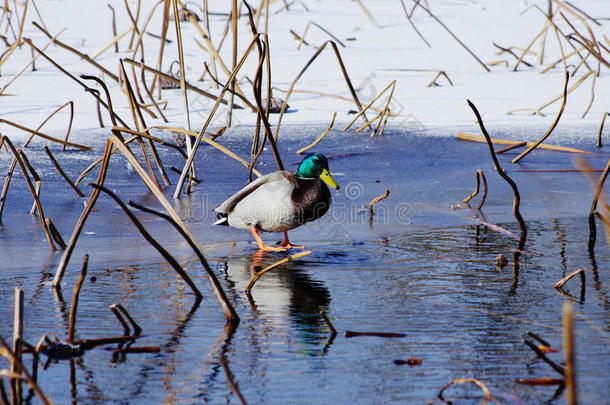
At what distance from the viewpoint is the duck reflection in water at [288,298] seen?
305cm

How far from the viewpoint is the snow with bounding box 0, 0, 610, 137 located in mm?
7155

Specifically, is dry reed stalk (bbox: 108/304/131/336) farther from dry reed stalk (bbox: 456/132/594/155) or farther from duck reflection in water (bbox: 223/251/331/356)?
dry reed stalk (bbox: 456/132/594/155)

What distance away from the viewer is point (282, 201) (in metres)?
4.42

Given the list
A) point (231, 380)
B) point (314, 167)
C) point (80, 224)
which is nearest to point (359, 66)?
point (314, 167)

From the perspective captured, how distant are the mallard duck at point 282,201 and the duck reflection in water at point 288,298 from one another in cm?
19

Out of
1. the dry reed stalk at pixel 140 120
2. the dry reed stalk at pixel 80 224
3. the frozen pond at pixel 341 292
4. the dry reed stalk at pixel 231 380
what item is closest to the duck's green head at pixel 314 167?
the frozen pond at pixel 341 292

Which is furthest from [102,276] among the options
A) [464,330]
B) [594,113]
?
[594,113]

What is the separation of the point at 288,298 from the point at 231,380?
96 cm

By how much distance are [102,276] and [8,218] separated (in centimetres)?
129

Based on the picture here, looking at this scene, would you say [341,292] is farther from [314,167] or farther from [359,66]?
[359,66]

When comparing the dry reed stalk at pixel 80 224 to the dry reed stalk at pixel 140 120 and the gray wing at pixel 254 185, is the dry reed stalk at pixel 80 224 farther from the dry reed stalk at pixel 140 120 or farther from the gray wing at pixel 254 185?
the dry reed stalk at pixel 140 120

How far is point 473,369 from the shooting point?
266 centimetres

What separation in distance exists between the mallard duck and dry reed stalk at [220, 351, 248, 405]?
1651 mm

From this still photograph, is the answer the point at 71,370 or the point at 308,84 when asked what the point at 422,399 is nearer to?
the point at 71,370
